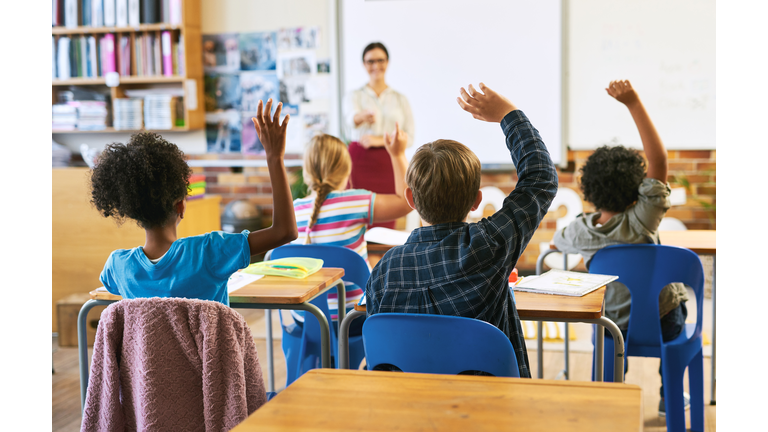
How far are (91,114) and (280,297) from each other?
3879 mm

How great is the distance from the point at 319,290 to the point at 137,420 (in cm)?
62

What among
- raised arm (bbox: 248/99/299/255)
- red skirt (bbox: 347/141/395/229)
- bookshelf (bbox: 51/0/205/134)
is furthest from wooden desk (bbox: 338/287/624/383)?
bookshelf (bbox: 51/0/205/134)

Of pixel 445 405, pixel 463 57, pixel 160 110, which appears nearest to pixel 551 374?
pixel 445 405

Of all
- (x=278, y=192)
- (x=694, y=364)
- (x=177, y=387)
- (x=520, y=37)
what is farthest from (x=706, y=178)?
(x=177, y=387)

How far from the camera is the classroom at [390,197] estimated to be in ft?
3.78

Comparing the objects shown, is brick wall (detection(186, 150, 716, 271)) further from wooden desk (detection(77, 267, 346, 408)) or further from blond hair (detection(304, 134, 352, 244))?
wooden desk (detection(77, 267, 346, 408))

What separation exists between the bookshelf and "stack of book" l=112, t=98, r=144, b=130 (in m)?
0.03

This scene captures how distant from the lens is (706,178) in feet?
14.0

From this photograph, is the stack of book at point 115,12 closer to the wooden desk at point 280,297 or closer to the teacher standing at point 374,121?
the teacher standing at point 374,121

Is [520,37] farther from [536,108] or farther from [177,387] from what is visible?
[177,387]

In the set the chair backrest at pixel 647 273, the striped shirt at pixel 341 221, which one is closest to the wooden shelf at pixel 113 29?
the striped shirt at pixel 341 221

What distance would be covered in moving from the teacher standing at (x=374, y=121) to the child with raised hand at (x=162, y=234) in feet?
8.92

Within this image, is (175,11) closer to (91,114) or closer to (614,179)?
(91,114)

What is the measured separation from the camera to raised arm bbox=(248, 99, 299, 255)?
131 cm
